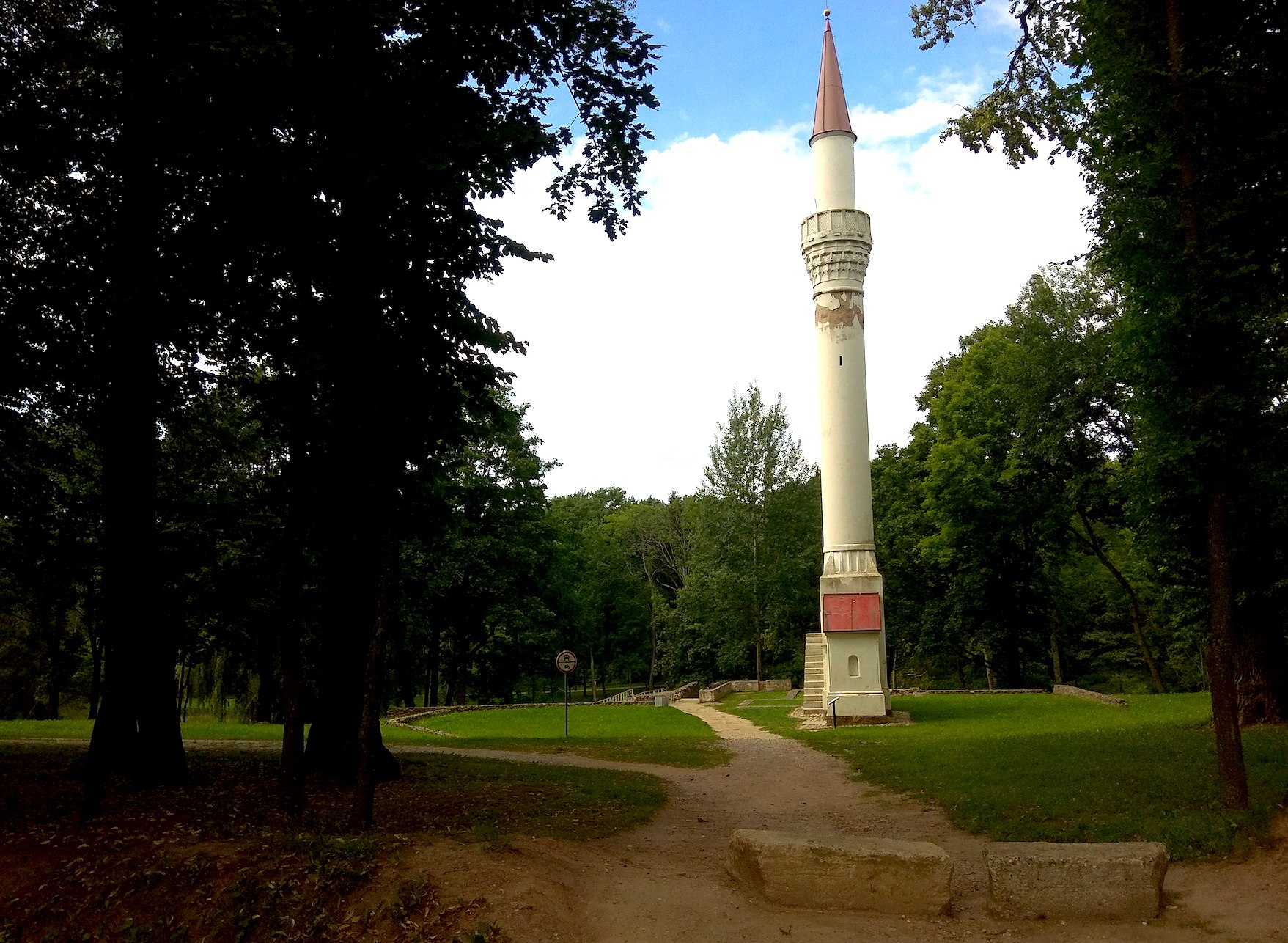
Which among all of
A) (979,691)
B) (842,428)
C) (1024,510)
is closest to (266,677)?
(842,428)

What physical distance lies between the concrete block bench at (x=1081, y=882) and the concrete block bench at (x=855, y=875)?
0.48 m

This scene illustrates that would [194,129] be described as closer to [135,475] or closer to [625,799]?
[135,475]

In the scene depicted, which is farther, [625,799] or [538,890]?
[625,799]

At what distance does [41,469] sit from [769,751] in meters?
15.8

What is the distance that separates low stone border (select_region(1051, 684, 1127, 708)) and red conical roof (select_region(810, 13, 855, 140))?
68.3 ft

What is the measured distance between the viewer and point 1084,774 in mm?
13734

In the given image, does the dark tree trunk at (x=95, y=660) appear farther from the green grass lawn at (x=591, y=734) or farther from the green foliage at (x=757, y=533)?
the green foliage at (x=757, y=533)

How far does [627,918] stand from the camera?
25.6 ft

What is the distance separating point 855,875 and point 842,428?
2365cm

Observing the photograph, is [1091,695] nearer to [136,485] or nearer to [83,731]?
[136,485]

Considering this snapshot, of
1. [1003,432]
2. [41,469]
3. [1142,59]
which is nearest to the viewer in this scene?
[1142,59]

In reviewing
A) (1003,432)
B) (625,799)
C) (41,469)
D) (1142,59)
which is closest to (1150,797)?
(625,799)

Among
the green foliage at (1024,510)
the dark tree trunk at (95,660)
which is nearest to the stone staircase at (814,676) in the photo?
the green foliage at (1024,510)

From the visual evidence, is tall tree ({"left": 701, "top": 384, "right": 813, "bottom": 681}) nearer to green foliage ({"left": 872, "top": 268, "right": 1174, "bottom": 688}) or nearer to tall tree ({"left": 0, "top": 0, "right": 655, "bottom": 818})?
green foliage ({"left": 872, "top": 268, "right": 1174, "bottom": 688})
